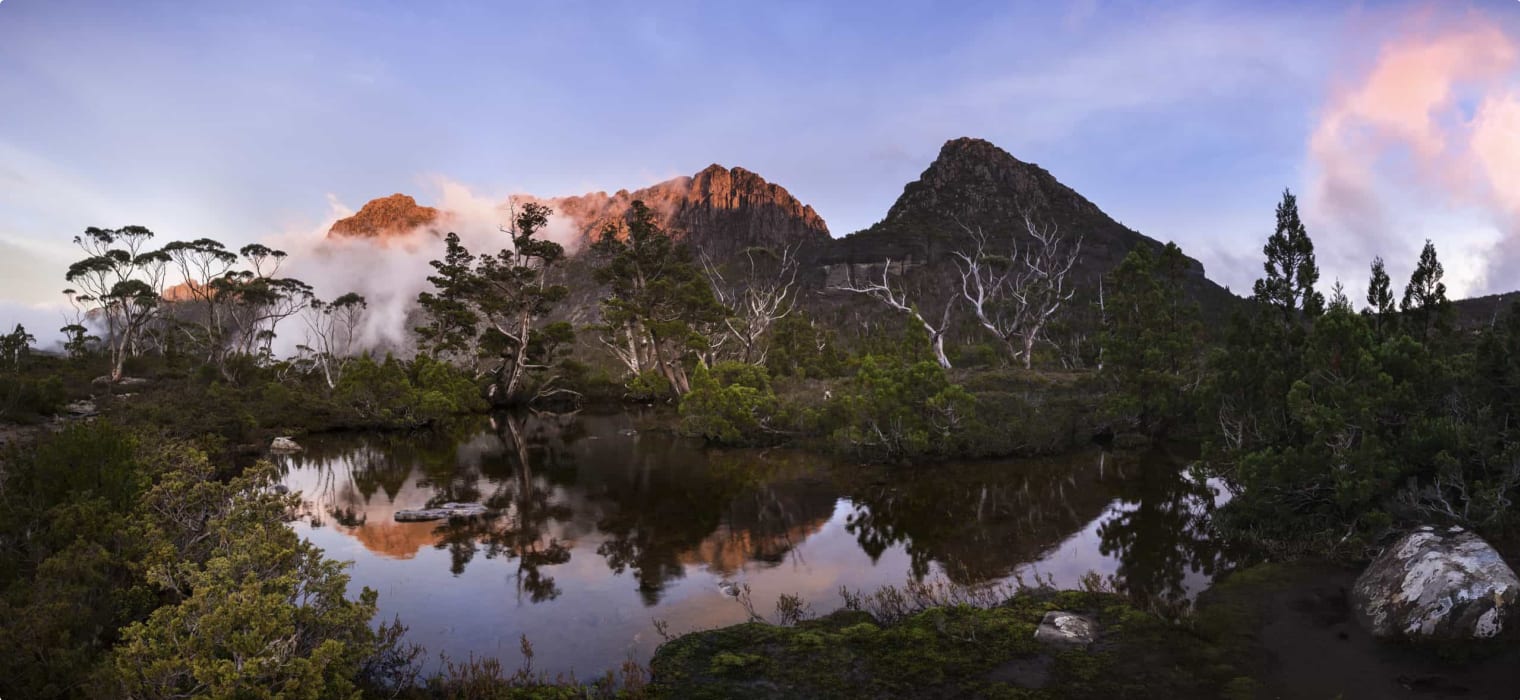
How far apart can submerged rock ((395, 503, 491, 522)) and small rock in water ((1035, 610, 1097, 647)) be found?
15.2m

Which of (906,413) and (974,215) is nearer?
(906,413)

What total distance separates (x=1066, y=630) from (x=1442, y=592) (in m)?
5.20

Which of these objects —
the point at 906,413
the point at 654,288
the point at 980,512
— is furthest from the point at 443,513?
the point at 654,288

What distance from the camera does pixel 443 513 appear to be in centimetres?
2002

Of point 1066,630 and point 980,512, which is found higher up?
point 980,512

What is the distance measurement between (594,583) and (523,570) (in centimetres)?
196

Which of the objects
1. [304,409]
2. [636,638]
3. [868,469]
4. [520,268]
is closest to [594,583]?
[636,638]

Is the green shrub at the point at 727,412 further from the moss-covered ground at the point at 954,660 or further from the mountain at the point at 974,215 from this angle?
the mountain at the point at 974,215

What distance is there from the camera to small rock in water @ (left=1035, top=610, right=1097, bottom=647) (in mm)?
10262

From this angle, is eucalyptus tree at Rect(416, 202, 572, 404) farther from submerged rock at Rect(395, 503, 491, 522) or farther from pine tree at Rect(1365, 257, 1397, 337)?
pine tree at Rect(1365, 257, 1397, 337)

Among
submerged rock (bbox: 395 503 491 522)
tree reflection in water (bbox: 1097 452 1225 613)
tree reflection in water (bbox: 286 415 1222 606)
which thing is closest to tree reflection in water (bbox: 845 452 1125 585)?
tree reflection in water (bbox: 286 415 1222 606)

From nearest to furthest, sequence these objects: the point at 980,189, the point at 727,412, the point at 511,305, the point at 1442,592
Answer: the point at 1442,592
the point at 727,412
the point at 511,305
the point at 980,189

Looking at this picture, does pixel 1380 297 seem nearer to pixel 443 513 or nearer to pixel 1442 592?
pixel 1442 592

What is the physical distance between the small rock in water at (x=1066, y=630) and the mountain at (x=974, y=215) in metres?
121
